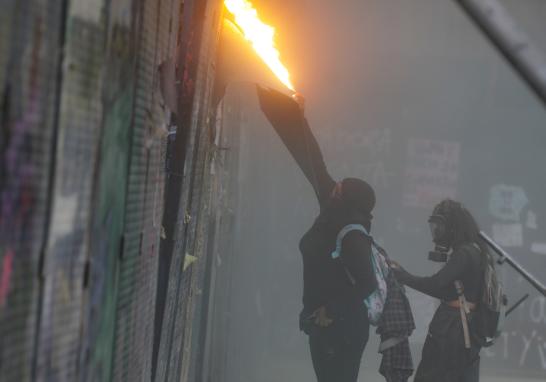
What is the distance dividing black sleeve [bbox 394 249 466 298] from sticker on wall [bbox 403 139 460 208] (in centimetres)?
360

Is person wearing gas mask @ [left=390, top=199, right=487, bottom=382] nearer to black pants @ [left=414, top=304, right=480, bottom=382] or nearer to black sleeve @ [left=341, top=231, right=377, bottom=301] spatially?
black pants @ [left=414, top=304, right=480, bottom=382]

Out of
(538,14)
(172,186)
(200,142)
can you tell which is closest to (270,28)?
(200,142)

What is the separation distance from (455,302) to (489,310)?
25 centimetres

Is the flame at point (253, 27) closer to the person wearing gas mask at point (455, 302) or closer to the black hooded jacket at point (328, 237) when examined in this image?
the black hooded jacket at point (328, 237)

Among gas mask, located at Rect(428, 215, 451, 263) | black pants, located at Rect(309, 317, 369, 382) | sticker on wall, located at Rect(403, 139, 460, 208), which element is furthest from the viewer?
sticker on wall, located at Rect(403, 139, 460, 208)

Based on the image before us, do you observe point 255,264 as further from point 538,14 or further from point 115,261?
point 115,261

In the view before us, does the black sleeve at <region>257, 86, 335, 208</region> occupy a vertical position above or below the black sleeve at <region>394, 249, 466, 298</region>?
above

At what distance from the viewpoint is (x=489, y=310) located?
4.96 metres

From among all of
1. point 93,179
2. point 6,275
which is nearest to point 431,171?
point 93,179

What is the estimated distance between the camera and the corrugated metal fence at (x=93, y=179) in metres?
1.24

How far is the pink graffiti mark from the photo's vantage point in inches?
46.9

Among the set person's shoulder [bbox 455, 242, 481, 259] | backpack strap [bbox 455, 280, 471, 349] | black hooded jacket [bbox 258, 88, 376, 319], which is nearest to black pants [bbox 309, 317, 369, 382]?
black hooded jacket [bbox 258, 88, 376, 319]

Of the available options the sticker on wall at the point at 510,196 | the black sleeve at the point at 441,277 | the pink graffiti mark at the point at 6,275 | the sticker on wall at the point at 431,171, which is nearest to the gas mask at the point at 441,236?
the black sleeve at the point at 441,277

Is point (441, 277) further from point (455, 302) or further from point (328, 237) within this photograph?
point (328, 237)
